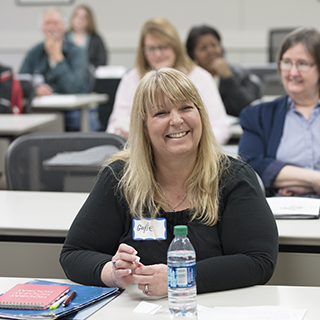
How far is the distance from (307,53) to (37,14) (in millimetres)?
7034

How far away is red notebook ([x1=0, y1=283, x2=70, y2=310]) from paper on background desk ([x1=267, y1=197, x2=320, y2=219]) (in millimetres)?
859

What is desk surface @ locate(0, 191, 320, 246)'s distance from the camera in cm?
165

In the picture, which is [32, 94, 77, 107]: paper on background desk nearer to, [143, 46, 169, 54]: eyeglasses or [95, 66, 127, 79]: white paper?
[95, 66, 127, 79]: white paper

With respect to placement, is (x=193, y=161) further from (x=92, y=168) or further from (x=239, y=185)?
(x=92, y=168)

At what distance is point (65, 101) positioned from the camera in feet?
17.2

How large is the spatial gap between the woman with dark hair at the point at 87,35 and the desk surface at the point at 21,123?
3.43m

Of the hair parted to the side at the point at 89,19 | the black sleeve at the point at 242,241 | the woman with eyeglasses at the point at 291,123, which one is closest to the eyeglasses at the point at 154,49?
the woman with eyeglasses at the point at 291,123

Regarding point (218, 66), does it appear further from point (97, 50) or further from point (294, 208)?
point (97, 50)

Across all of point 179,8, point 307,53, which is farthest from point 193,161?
point 179,8

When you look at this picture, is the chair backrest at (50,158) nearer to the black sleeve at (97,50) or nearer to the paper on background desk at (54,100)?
the paper on background desk at (54,100)

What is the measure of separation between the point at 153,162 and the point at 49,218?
506 mm

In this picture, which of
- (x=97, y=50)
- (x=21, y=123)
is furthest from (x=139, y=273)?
(x=97, y=50)

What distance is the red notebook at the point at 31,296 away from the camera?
4.07 feet

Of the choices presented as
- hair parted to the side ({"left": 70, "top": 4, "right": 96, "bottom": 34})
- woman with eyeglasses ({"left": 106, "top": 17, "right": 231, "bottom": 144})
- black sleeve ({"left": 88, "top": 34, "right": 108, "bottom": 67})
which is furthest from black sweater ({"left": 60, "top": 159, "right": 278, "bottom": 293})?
hair parted to the side ({"left": 70, "top": 4, "right": 96, "bottom": 34})
